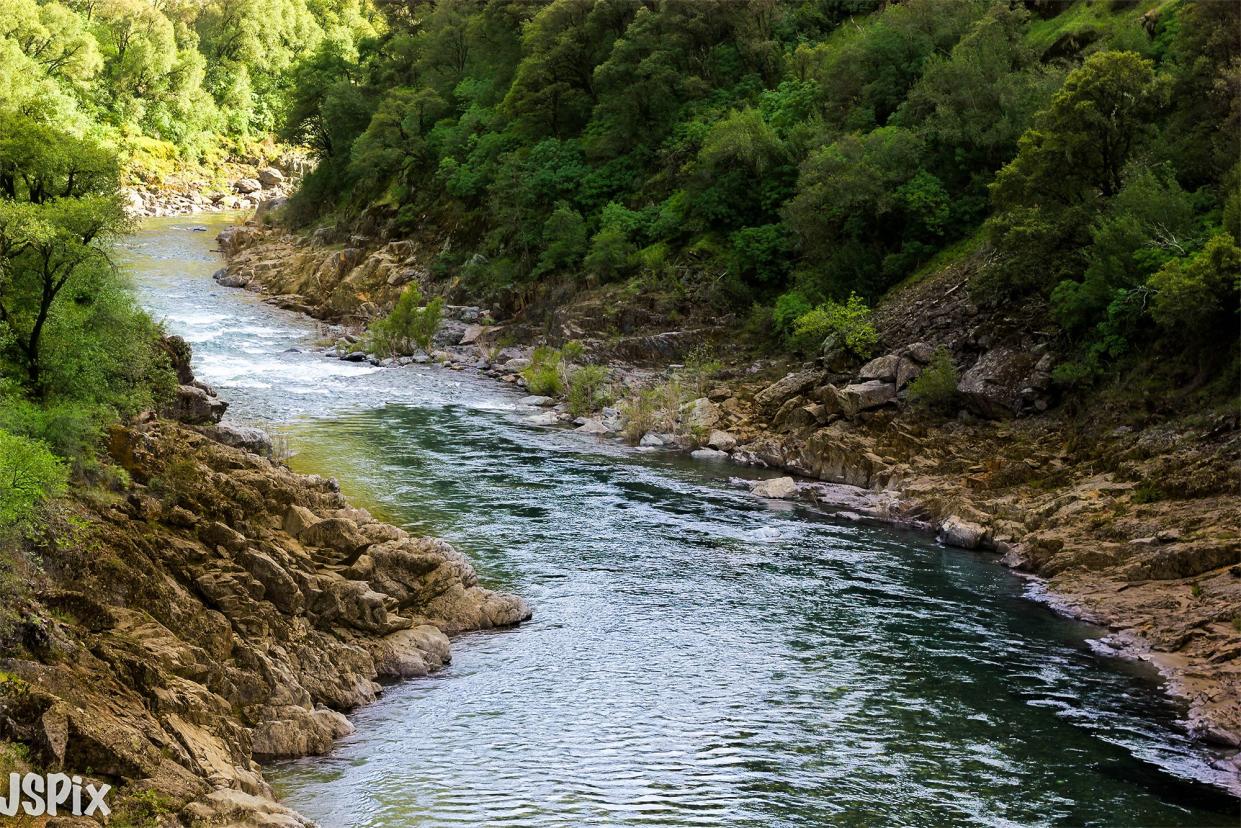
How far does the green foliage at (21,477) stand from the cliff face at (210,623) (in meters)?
1.23

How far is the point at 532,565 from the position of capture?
32.7 meters

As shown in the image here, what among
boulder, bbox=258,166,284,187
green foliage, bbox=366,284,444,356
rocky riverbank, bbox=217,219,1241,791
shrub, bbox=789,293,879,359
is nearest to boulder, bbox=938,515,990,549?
rocky riverbank, bbox=217,219,1241,791

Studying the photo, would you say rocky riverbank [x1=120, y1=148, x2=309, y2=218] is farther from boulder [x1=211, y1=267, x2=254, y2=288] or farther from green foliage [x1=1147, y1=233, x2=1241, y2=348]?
green foliage [x1=1147, y1=233, x2=1241, y2=348]

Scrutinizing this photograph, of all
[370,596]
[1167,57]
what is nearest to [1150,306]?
[1167,57]

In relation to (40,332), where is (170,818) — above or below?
below

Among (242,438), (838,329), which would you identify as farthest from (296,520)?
(838,329)

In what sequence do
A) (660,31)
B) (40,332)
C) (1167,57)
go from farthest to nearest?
1. (660,31)
2. (1167,57)
3. (40,332)

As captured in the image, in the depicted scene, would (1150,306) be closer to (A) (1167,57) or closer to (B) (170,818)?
(A) (1167,57)

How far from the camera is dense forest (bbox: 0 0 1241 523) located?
33344mm

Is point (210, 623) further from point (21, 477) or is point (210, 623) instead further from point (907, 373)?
point (907, 373)

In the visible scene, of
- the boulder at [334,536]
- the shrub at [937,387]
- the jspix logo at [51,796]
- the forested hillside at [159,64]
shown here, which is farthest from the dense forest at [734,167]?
the jspix logo at [51,796]

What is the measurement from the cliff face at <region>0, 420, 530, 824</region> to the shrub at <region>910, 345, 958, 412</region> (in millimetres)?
20578

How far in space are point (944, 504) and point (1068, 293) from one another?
30.8 ft

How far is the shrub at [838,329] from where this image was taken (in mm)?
48094
